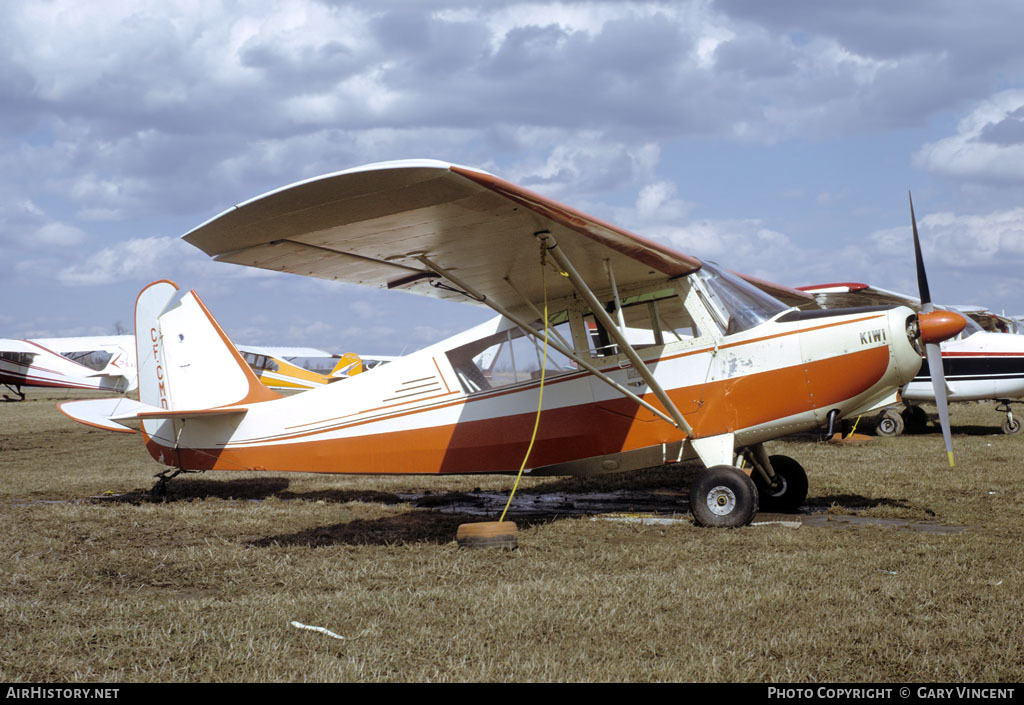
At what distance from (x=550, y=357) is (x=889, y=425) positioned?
1215cm

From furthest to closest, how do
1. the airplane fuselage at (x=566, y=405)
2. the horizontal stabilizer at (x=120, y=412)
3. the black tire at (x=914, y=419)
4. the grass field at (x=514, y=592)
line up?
the black tire at (x=914, y=419)
the horizontal stabilizer at (x=120, y=412)
the airplane fuselage at (x=566, y=405)
the grass field at (x=514, y=592)

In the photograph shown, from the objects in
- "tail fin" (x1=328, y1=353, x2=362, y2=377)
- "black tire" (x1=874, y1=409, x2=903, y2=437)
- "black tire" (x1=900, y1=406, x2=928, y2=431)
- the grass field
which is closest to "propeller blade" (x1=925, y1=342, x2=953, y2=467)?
the grass field

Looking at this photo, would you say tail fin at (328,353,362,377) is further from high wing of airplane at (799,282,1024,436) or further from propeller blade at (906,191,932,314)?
propeller blade at (906,191,932,314)

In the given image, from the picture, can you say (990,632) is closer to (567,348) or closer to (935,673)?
(935,673)

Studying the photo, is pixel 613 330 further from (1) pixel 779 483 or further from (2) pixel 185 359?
(2) pixel 185 359

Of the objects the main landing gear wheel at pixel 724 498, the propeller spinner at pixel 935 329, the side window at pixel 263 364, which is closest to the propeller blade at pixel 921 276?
the propeller spinner at pixel 935 329

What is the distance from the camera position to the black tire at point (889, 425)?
17.2 meters

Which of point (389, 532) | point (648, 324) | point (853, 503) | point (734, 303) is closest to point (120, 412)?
point (389, 532)

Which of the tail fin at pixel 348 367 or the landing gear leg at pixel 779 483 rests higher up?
the tail fin at pixel 348 367

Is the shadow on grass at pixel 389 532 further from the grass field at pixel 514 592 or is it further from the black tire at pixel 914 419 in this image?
the black tire at pixel 914 419

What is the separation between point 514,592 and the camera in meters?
4.79

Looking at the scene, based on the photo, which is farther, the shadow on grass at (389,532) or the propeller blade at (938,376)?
the propeller blade at (938,376)

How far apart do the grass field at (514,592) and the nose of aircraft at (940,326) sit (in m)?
1.64

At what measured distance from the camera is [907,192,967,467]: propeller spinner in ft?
23.3
